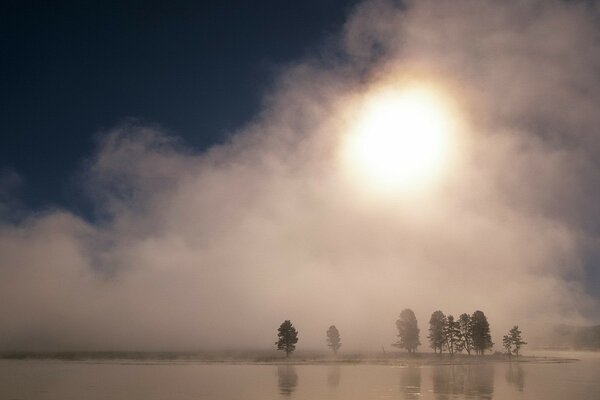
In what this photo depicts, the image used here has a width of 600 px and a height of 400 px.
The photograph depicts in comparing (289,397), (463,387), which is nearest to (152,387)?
(289,397)

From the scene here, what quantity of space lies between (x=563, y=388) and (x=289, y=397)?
32.1 meters

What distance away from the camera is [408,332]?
148000 millimetres

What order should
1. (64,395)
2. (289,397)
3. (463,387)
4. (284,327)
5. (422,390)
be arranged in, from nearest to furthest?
(289,397), (64,395), (422,390), (463,387), (284,327)

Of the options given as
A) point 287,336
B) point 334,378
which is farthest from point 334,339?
point 334,378

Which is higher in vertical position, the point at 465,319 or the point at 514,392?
the point at 465,319

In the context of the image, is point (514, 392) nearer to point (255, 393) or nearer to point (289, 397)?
point (289, 397)

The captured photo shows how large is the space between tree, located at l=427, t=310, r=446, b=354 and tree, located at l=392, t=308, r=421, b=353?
23.5ft

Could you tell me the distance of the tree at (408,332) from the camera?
14661 cm

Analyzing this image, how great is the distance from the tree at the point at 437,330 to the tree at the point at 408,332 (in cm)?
717

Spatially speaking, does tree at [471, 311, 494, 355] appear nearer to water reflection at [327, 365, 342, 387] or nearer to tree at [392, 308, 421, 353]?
tree at [392, 308, 421, 353]

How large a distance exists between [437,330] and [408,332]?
11610 millimetres

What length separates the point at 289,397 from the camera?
40.6m

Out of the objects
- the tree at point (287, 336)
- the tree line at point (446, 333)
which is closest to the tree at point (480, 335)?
the tree line at point (446, 333)

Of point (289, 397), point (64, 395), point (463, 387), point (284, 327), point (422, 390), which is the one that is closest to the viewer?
point (289, 397)
